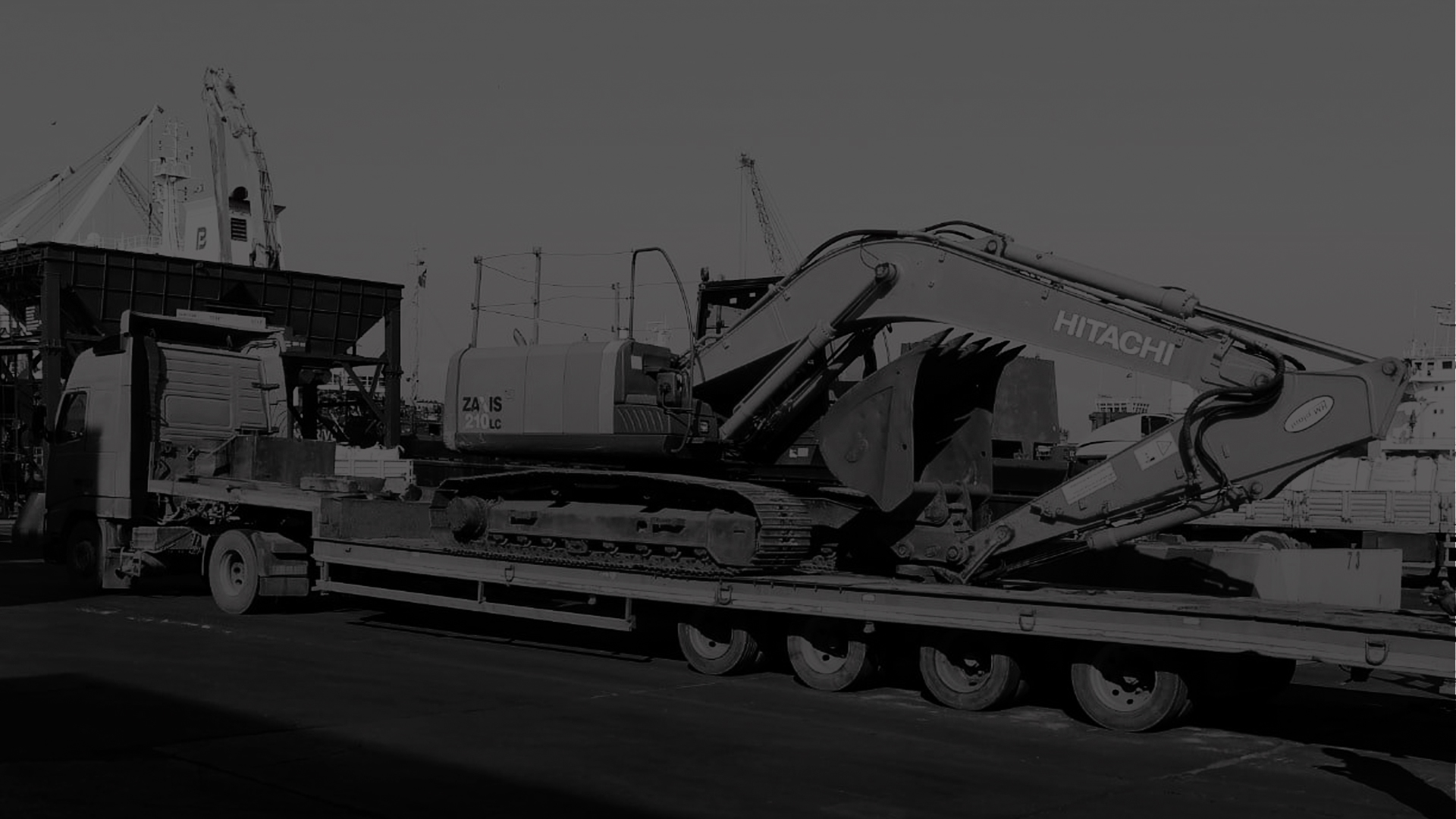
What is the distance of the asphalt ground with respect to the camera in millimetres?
8328

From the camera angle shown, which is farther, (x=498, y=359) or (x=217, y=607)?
(x=217, y=607)

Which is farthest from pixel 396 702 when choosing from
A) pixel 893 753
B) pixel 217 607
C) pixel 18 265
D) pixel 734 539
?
pixel 18 265

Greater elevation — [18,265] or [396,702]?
[18,265]

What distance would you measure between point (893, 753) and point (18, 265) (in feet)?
106

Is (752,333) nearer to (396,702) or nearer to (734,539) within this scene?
(734,539)

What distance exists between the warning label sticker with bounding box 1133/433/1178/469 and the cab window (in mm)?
14769

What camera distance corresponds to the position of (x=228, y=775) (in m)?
8.73

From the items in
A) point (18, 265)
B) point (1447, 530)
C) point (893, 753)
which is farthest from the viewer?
point (18, 265)

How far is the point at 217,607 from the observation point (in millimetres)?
18172

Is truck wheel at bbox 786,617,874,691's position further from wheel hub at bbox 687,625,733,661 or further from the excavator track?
wheel hub at bbox 687,625,733,661

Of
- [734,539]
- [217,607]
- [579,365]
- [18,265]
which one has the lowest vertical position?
[217,607]

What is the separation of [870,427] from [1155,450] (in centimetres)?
265

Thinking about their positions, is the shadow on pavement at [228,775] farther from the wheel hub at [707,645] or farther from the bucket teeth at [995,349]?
the bucket teeth at [995,349]

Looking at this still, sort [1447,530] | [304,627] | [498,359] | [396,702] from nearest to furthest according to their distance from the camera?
[396,702], [498,359], [304,627], [1447,530]
